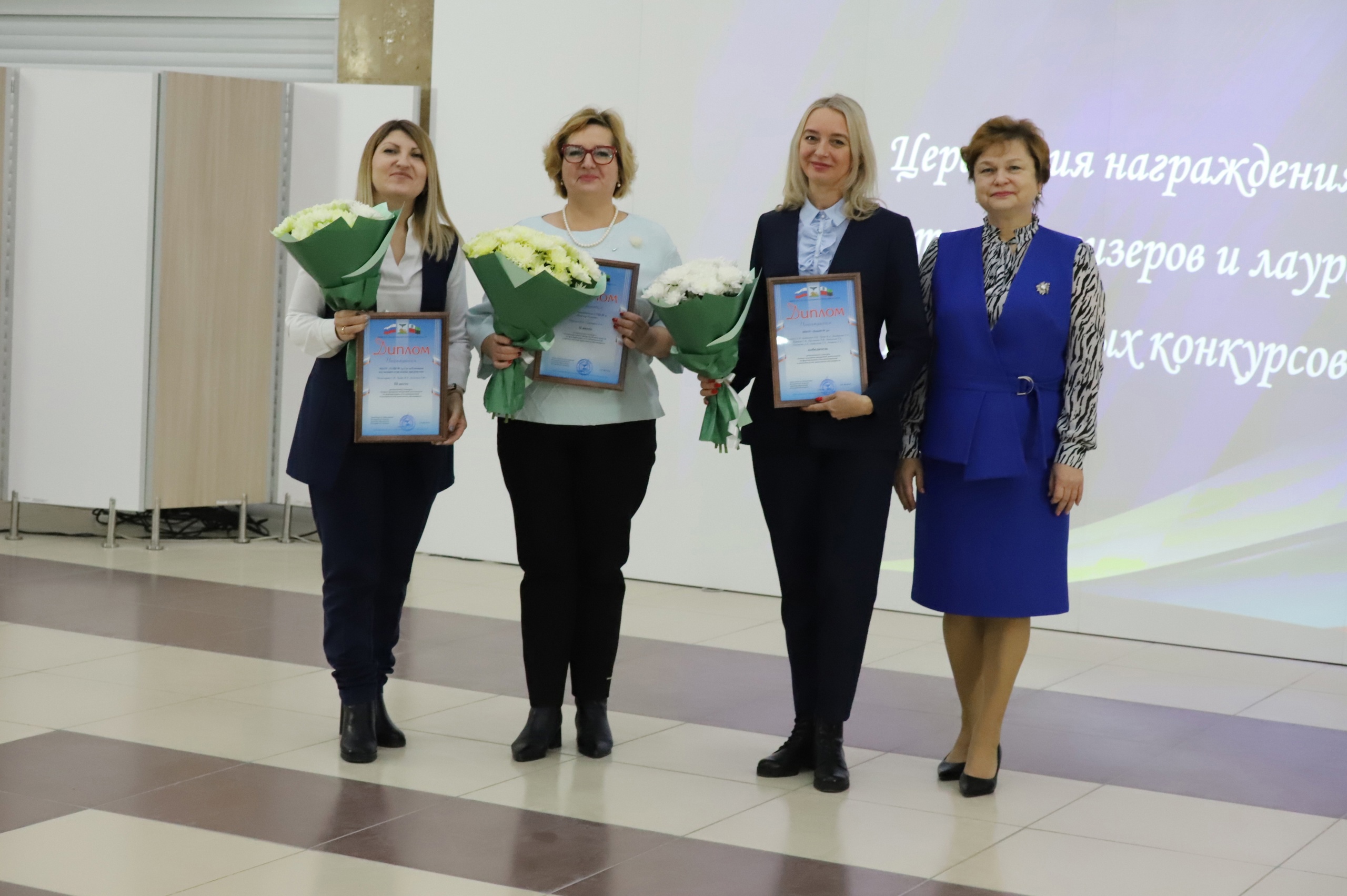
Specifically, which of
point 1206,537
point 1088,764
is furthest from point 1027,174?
point 1206,537

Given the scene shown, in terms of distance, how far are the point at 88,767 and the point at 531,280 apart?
5.22 feet

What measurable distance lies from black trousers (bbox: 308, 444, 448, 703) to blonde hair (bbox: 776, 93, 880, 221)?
112 cm

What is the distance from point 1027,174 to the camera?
11.6 feet

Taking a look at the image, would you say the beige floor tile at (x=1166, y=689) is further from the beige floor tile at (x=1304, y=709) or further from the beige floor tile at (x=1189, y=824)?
the beige floor tile at (x=1189, y=824)

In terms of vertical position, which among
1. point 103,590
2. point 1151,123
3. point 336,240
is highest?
point 1151,123

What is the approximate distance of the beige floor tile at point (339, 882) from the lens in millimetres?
2826

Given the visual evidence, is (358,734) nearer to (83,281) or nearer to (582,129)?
(582,129)

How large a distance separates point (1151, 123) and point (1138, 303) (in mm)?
680

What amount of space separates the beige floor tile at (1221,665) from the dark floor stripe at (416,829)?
2630 mm

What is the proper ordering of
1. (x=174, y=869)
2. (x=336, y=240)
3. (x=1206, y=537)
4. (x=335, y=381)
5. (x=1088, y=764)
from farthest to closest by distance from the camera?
(x=1206, y=537)
(x=1088, y=764)
(x=335, y=381)
(x=336, y=240)
(x=174, y=869)

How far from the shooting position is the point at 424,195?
3729 millimetres

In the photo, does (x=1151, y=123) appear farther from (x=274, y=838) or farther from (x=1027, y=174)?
(x=274, y=838)

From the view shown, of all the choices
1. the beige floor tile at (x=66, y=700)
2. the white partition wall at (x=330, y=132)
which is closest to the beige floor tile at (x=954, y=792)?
the beige floor tile at (x=66, y=700)

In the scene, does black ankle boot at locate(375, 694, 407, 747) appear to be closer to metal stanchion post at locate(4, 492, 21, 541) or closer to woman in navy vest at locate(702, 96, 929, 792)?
woman in navy vest at locate(702, 96, 929, 792)
